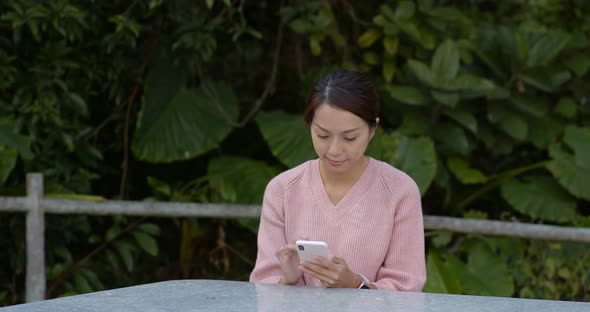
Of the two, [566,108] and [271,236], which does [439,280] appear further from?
[566,108]

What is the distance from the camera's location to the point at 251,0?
17.9ft

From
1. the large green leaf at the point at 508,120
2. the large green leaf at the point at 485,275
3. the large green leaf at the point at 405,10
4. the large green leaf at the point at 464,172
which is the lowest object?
the large green leaf at the point at 485,275

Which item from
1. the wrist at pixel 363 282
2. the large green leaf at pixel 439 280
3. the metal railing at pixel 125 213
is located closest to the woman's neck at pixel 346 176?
the wrist at pixel 363 282

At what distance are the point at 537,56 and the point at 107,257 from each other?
2.58 metres

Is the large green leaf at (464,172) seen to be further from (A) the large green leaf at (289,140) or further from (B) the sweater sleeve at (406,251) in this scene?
(B) the sweater sleeve at (406,251)

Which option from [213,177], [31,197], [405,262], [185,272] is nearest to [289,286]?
[405,262]

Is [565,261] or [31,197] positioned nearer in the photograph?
[31,197]

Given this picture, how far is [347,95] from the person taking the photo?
2.38m

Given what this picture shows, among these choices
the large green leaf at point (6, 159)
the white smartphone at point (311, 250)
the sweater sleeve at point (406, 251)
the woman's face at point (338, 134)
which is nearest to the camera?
the white smartphone at point (311, 250)

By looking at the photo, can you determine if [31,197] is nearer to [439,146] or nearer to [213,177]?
[213,177]

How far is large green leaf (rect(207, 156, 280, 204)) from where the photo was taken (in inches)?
189

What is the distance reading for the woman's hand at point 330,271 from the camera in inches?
90.4

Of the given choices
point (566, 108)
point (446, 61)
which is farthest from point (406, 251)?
point (566, 108)

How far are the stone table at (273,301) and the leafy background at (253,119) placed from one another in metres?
2.40
